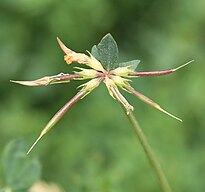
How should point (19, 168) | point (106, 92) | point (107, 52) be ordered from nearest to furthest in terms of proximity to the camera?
point (107, 52)
point (19, 168)
point (106, 92)

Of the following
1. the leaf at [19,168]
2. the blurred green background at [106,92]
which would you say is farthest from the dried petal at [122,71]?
the blurred green background at [106,92]

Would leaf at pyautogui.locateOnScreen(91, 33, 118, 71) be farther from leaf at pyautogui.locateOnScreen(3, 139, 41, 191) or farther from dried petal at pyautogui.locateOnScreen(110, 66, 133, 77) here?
leaf at pyautogui.locateOnScreen(3, 139, 41, 191)

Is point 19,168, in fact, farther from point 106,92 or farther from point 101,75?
point 106,92

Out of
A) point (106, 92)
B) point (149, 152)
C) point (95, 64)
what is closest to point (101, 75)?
point (95, 64)

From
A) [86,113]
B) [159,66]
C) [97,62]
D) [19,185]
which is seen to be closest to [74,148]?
[86,113]

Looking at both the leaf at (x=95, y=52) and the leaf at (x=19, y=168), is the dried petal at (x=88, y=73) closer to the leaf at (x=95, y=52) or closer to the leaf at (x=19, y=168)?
the leaf at (x=95, y=52)

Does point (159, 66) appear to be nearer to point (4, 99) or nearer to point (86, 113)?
point (86, 113)

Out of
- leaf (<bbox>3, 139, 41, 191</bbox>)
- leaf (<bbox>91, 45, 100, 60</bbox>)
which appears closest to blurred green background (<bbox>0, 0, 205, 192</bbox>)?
leaf (<bbox>3, 139, 41, 191</bbox>)
